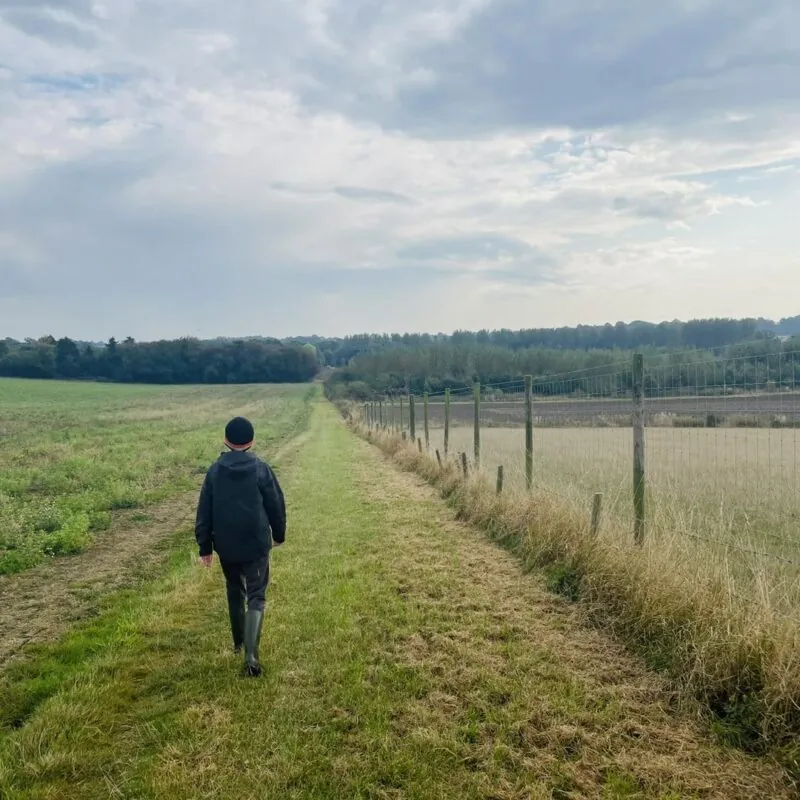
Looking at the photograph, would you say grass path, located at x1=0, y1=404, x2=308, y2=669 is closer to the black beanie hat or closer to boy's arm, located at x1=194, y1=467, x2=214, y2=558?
boy's arm, located at x1=194, y1=467, x2=214, y2=558

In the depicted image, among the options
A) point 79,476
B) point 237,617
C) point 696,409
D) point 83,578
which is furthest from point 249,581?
point 79,476

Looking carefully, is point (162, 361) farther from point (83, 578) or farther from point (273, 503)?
point (273, 503)

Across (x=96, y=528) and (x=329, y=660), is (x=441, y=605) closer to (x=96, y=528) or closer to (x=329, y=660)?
(x=329, y=660)

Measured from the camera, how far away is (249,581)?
509 centimetres

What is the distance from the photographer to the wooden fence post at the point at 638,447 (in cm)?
638

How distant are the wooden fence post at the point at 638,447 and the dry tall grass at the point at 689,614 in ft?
0.48

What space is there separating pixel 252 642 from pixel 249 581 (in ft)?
1.48

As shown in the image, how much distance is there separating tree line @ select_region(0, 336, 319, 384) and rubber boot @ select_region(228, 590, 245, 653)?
366 feet

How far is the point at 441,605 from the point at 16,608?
4.18m

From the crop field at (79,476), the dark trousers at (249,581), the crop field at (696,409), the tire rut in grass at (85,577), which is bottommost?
the tire rut in grass at (85,577)

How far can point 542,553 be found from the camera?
23.5 feet

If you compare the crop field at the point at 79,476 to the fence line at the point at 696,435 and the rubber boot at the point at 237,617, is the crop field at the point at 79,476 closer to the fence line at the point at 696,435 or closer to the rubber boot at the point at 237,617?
the rubber boot at the point at 237,617

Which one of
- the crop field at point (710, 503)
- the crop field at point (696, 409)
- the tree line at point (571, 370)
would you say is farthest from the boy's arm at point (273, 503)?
the crop field at point (696, 409)

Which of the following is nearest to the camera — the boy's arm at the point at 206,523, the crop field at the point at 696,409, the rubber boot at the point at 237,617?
the boy's arm at the point at 206,523
